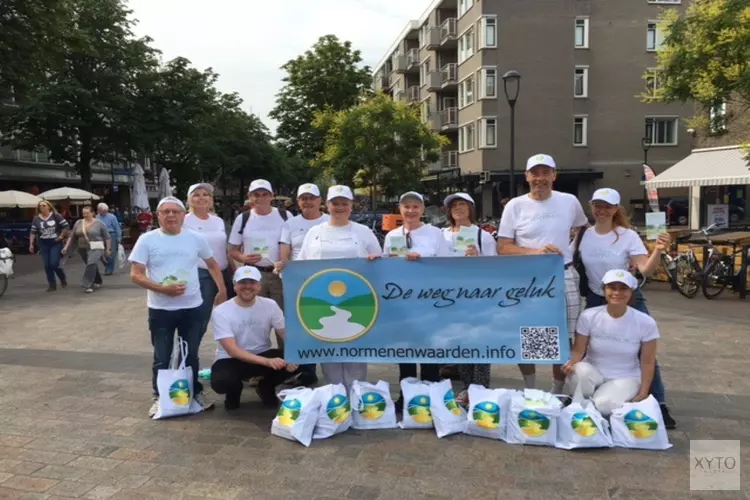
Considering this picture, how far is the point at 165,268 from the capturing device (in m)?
4.89

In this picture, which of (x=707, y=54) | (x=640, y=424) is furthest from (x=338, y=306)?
(x=707, y=54)

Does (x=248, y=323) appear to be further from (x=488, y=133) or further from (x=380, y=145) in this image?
(x=488, y=133)

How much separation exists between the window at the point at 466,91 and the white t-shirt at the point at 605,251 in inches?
1356

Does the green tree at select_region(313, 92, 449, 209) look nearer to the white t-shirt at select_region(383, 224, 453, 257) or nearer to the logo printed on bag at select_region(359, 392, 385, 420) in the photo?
the white t-shirt at select_region(383, 224, 453, 257)

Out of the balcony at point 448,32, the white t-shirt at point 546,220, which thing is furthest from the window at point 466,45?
the white t-shirt at point 546,220

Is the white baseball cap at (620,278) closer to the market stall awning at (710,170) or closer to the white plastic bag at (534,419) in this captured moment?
the white plastic bag at (534,419)

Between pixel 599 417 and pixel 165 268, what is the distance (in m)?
3.44

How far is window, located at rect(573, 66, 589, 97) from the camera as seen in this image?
36.5 metres

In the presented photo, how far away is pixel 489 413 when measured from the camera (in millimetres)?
4441

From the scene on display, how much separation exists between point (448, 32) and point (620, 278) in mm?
40498

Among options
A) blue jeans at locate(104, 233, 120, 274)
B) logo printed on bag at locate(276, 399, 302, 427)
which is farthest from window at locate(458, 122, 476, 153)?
logo printed on bag at locate(276, 399, 302, 427)

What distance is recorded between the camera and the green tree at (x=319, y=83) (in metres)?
41.5

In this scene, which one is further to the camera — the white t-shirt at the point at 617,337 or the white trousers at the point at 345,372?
the white trousers at the point at 345,372

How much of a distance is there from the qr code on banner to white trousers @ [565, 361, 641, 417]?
0.72 feet
